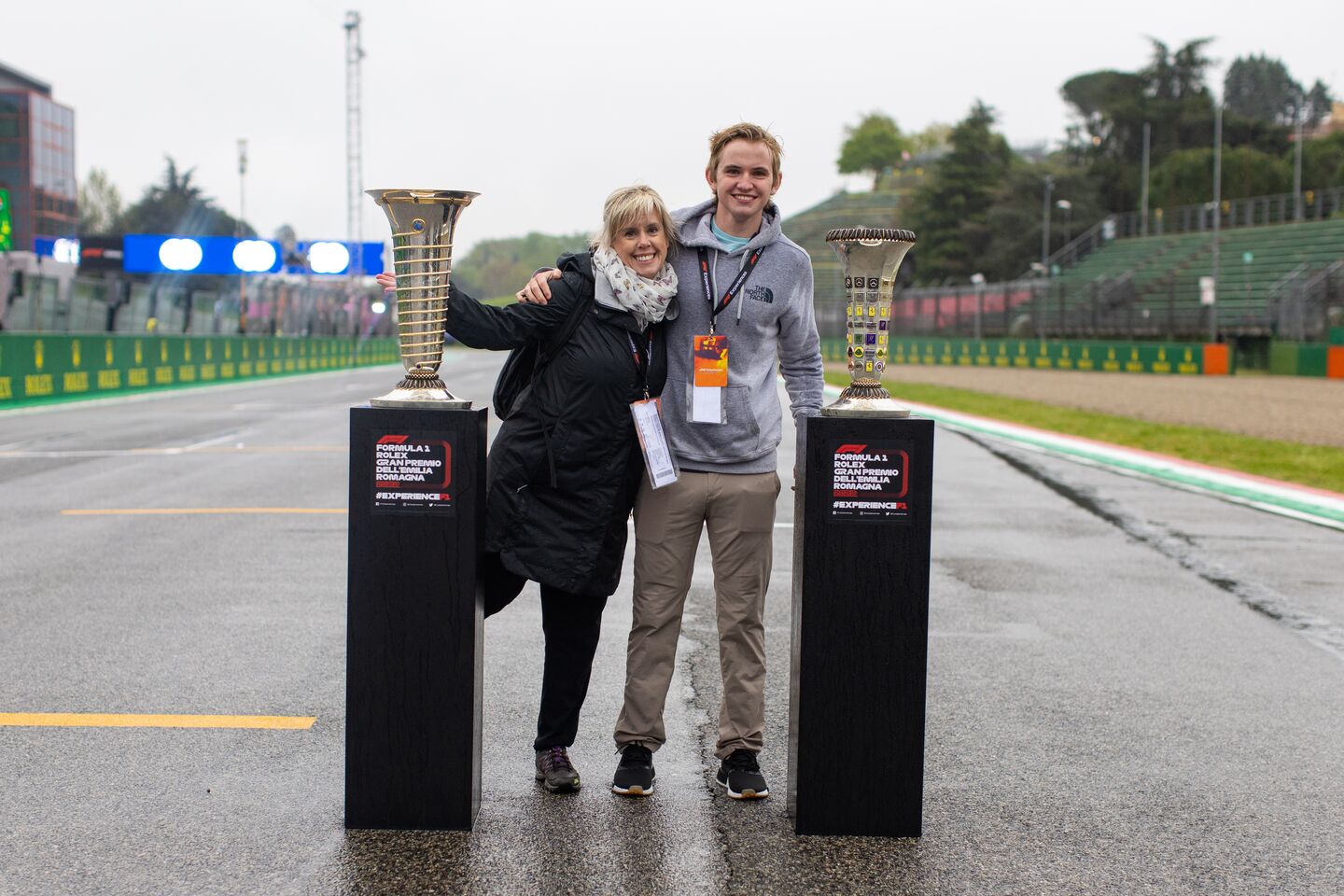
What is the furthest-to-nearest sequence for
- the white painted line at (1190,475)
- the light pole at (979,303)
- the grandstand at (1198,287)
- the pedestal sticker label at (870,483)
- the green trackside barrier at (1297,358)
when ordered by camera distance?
the light pole at (979,303) < the grandstand at (1198,287) < the green trackside barrier at (1297,358) < the white painted line at (1190,475) < the pedestal sticker label at (870,483)

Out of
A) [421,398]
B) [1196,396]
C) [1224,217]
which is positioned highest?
[1224,217]

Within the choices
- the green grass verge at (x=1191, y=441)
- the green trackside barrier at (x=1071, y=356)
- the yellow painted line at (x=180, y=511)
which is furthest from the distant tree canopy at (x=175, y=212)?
the yellow painted line at (x=180, y=511)

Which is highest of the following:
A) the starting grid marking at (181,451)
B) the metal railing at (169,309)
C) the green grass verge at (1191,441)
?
the metal railing at (169,309)

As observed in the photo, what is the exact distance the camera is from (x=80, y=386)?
27031mm

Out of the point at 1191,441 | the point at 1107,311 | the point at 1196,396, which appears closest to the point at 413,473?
the point at 1191,441

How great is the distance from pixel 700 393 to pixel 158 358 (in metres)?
30.3

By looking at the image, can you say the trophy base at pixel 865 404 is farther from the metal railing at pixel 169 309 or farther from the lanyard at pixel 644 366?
the metal railing at pixel 169 309

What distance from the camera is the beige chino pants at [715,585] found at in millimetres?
4098

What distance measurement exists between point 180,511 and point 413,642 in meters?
7.57

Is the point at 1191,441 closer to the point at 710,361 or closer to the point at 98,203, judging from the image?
the point at 710,361

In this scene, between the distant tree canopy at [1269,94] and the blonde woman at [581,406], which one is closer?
the blonde woman at [581,406]

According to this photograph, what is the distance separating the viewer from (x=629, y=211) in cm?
392

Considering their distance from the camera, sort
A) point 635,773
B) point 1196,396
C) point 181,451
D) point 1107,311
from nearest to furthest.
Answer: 1. point 635,773
2. point 181,451
3. point 1196,396
4. point 1107,311

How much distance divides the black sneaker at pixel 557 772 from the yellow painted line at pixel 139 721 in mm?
1103
